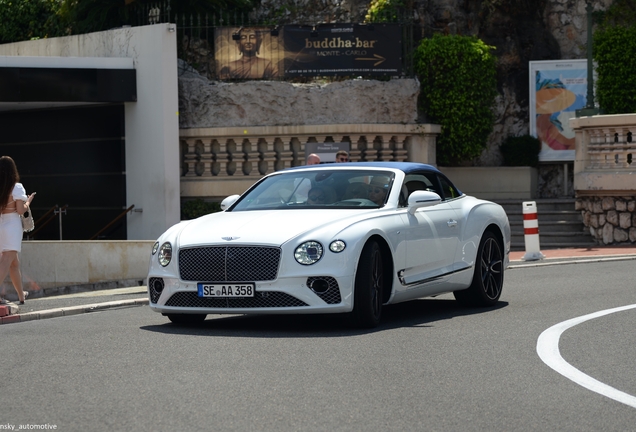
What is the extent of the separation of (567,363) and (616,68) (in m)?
21.9

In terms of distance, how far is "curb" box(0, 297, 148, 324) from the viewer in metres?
11.7

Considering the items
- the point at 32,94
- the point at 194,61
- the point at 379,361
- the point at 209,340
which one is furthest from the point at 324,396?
the point at 194,61

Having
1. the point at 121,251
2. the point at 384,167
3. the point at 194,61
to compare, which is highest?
the point at 194,61

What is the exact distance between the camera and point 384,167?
37.6ft

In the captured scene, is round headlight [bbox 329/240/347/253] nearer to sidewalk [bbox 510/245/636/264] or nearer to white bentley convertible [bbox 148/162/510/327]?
white bentley convertible [bbox 148/162/510/327]

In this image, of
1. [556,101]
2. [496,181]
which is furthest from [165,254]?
[556,101]

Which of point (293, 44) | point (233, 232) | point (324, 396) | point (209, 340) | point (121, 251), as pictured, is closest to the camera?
point (324, 396)

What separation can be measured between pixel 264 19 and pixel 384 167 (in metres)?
17.3

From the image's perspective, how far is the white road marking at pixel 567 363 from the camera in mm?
6711

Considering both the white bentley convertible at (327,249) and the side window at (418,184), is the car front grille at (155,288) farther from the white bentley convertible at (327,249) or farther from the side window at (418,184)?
the side window at (418,184)

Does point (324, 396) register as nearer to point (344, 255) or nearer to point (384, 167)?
point (344, 255)

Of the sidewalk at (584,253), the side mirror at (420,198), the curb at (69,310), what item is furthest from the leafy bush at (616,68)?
the side mirror at (420,198)

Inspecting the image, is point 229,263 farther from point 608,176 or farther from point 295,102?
point 295,102

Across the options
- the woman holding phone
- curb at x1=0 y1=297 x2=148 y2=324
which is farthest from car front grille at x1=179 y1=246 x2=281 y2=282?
the woman holding phone
